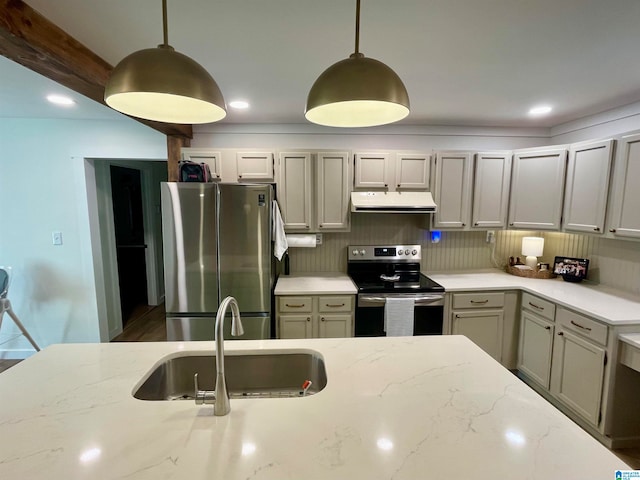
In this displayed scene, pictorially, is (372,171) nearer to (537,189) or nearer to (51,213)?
(537,189)

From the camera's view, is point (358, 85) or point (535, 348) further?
point (535, 348)

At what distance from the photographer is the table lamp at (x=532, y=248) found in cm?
299

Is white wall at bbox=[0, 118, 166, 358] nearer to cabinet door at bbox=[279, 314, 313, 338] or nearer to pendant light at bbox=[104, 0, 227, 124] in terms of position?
cabinet door at bbox=[279, 314, 313, 338]

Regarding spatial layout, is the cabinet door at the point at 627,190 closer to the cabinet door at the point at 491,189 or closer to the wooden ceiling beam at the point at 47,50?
the cabinet door at the point at 491,189

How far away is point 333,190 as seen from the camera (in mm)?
Answer: 2877

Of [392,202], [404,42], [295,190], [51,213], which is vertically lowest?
[51,213]

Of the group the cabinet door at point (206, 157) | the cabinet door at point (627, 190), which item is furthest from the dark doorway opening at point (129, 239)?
the cabinet door at point (627, 190)

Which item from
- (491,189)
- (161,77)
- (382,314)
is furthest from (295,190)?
(161,77)

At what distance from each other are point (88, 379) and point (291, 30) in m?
1.78

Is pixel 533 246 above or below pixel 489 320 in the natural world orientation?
above

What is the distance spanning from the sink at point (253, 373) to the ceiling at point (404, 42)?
1.56 metres

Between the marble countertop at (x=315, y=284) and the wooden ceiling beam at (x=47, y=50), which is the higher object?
the wooden ceiling beam at (x=47, y=50)

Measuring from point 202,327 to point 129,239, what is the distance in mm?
2454

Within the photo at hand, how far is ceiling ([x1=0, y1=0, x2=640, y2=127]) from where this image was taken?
129cm
